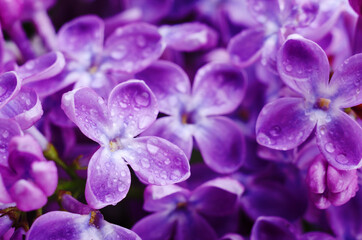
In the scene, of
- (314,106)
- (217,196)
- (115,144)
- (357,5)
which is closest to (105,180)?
(115,144)

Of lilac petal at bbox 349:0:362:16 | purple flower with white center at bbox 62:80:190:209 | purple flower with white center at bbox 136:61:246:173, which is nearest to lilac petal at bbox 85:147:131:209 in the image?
purple flower with white center at bbox 62:80:190:209

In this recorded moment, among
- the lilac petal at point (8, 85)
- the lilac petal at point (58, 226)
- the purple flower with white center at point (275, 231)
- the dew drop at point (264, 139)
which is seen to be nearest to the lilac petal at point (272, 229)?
the purple flower with white center at point (275, 231)

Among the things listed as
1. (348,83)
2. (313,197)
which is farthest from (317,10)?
(313,197)

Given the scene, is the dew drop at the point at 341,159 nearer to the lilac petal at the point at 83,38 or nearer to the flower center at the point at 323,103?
the flower center at the point at 323,103

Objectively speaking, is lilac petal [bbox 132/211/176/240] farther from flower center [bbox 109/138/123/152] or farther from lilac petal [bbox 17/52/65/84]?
lilac petal [bbox 17/52/65/84]

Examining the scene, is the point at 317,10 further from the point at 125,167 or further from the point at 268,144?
the point at 125,167
